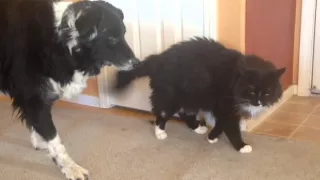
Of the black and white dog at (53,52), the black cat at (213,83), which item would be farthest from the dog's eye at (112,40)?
the black cat at (213,83)

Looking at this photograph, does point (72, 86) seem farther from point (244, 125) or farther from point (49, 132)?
point (244, 125)

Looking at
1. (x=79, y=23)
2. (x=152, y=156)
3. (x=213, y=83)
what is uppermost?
(x=79, y=23)

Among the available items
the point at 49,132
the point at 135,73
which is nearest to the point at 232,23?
the point at 135,73

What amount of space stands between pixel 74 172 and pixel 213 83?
0.79m

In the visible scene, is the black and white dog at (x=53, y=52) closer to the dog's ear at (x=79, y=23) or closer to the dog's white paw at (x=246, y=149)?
the dog's ear at (x=79, y=23)

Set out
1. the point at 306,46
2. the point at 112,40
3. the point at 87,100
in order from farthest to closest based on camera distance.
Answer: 1. the point at 87,100
2. the point at 306,46
3. the point at 112,40

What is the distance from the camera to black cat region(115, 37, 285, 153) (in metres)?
2.16

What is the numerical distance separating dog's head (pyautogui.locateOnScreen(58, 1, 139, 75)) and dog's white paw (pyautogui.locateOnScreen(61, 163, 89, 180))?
18.3 inches

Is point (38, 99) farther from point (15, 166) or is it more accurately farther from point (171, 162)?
point (171, 162)

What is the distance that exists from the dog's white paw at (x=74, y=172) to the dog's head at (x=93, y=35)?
46 cm

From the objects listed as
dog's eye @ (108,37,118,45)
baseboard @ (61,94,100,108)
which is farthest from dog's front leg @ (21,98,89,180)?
baseboard @ (61,94,100,108)

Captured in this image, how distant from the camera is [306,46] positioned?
3014 millimetres

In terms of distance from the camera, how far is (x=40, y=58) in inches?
79.3

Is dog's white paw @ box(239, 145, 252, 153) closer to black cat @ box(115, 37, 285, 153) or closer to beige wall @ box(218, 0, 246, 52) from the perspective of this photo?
black cat @ box(115, 37, 285, 153)
